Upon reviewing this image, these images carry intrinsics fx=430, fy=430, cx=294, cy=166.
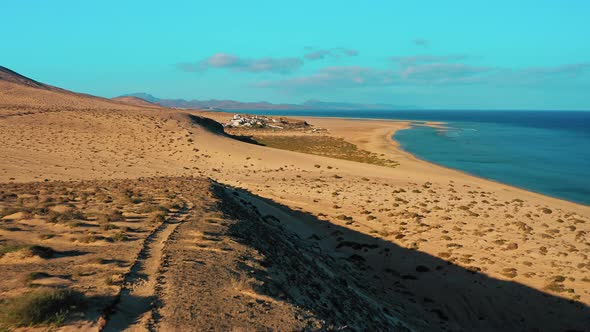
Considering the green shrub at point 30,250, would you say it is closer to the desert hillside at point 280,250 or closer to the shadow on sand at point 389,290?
the desert hillside at point 280,250

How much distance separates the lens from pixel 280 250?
1205 centimetres

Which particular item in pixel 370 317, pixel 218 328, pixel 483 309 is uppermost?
pixel 218 328

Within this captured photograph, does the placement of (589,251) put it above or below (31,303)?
below

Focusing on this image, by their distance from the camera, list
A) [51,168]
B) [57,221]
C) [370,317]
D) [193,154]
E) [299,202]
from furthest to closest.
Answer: [193,154] < [51,168] < [299,202] < [57,221] < [370,317]

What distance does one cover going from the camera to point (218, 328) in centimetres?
641

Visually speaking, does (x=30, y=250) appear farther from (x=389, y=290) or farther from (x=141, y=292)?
(x=389, y=290)

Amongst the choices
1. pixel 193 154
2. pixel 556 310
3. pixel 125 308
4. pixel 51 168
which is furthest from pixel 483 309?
pixel 193 154

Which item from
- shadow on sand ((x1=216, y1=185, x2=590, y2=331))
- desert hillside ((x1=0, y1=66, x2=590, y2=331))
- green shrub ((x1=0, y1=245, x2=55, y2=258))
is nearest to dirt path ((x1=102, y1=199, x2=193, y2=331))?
desert hillside ((x1=0, y1=66, x2=590, y2=331))

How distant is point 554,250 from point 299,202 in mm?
12379

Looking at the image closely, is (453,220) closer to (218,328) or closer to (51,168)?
(218,328)

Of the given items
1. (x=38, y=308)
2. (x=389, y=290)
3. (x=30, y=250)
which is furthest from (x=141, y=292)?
(x=389, y=290)

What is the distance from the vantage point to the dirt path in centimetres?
624

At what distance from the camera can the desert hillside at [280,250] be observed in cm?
723

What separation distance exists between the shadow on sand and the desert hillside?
6 centimetres
